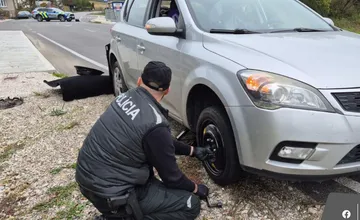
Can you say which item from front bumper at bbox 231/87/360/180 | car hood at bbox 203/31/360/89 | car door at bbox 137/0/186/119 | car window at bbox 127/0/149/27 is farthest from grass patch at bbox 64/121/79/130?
front bumper at bbox 231/87/360/180

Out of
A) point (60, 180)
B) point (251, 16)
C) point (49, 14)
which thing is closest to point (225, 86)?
point (251, 16)

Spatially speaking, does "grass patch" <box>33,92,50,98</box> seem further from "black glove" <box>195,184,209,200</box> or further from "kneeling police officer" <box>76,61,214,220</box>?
"black glove" <box>195,184,209,200</box>

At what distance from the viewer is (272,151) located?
2.20 m

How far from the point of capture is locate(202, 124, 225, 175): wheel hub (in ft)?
8.56

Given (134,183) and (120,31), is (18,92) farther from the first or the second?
(134,183)

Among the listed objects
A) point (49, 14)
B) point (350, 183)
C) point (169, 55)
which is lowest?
point (49, 14)

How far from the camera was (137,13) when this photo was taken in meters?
4.37

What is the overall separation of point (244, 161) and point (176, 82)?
3.61 ft

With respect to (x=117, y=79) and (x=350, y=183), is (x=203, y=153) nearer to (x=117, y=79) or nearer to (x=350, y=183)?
(x=350, y=183)

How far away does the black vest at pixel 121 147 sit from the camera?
83.7 inches

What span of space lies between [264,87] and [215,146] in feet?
2.27

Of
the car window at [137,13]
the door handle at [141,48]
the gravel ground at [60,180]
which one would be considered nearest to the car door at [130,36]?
the car window at [137,13]

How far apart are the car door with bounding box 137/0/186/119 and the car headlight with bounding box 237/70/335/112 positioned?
0.94 m

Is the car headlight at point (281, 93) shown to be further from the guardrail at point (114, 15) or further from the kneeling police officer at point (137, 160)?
the guardrail at point (114, 15)
